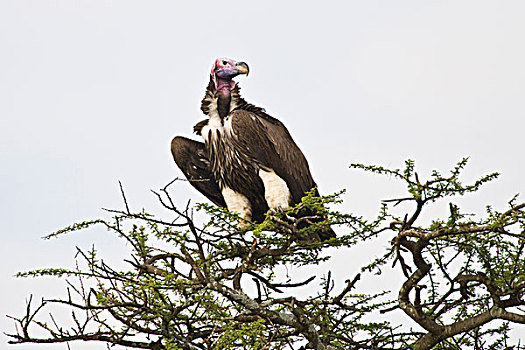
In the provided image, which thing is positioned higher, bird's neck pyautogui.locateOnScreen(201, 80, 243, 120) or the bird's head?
the bird's head

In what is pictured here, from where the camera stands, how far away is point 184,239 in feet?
17.1

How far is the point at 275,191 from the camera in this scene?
6.37 m

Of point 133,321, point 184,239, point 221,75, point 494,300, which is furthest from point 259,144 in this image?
point 494,300

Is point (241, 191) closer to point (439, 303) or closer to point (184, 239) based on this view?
point (184, 239)

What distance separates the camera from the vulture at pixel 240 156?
6461mm

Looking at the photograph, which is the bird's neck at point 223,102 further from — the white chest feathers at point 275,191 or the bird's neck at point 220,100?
the white chest feathers at point 275,191

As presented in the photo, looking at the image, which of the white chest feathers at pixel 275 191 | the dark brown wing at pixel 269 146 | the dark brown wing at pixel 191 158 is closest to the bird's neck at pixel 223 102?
the dark brown wing at pixel 269 146

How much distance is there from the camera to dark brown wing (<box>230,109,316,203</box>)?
21.2 feet

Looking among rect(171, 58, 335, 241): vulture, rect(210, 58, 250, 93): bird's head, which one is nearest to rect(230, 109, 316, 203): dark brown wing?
rect(171, 58, 335, 241): vulture

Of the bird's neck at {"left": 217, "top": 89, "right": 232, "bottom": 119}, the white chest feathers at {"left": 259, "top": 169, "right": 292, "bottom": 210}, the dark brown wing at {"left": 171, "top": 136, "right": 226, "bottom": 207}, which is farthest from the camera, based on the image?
the dark brown wing at {"left": 171, "top": 136, "right": 226, "bottom": 207}

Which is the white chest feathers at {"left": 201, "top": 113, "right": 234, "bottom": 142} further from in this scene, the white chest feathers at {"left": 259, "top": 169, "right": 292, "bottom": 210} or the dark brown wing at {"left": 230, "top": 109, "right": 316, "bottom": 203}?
the white chest feathers at {"left": 259, "top": 169, "right": 292, "bottom": 210}

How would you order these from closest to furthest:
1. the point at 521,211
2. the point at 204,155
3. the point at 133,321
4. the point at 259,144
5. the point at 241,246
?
the point at 521,211 < the point at 133,321 < the point at 241,246 < the point at 259,144 < the point at 204,155

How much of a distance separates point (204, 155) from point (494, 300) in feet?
10.0

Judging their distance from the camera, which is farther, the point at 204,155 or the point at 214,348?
the point at 204,155
